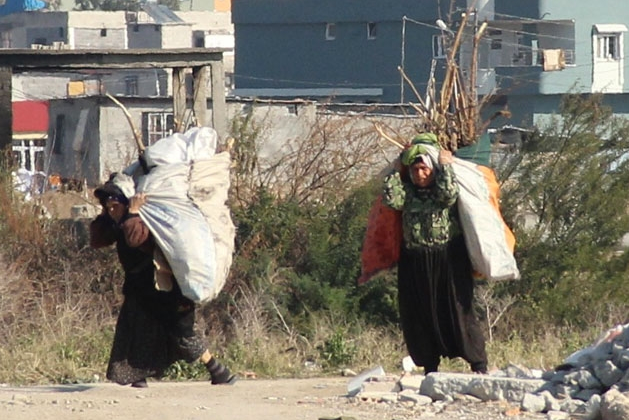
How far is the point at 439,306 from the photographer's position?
814cm

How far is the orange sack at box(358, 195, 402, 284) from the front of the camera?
8.13 metres

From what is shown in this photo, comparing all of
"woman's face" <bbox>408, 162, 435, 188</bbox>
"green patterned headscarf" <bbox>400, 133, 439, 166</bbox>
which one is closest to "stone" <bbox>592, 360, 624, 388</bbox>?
"woman's face" <bbox>408, 162, 435, 188</bbox>

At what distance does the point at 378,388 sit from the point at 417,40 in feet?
137

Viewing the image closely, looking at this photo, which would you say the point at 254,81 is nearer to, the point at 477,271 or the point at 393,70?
the point at 393,70

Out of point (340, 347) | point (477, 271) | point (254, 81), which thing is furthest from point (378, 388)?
point (254, 81)

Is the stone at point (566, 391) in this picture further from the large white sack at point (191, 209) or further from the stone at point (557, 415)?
the large white sack at point (191, 209)

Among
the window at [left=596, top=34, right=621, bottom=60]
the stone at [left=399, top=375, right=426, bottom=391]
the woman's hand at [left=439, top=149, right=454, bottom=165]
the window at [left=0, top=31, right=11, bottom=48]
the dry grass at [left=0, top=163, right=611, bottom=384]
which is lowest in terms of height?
the dry grass at [left=0, top=163, right=611, bottom=384]

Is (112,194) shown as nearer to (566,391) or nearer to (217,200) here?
(217,200)

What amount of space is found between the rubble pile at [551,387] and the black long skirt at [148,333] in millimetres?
1100

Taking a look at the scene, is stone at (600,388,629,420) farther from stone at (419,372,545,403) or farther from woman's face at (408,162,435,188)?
woman's face at (408,162,435,188)

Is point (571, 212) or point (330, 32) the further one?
point (330, 32)

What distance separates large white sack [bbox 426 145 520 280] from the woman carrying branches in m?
Answer: 0.07

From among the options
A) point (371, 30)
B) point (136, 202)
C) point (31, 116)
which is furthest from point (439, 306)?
point (371, 30)

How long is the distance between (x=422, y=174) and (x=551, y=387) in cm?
139
